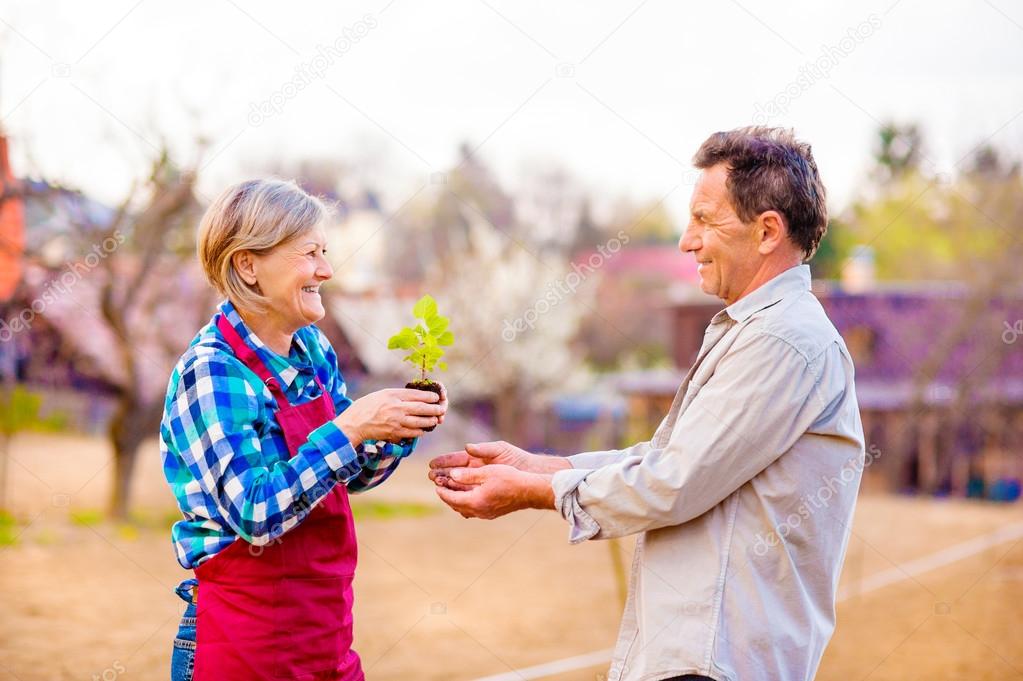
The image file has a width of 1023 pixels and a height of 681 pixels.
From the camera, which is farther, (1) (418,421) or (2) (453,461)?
(2) (453,461)

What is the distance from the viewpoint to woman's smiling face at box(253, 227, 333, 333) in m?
2.49

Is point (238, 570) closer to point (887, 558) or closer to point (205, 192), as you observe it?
point (205, 192)

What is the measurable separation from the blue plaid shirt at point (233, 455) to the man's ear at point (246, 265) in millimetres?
78

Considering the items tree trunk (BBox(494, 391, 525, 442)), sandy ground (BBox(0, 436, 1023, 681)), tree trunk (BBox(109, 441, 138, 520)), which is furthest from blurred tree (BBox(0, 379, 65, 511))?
tree trunk (BBox(494, 391, 525, 442))

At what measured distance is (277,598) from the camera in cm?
240

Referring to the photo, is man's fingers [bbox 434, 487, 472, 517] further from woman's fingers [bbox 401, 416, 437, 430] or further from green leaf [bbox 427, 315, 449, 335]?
green leaf [bbox 427, 315, 449, 335]

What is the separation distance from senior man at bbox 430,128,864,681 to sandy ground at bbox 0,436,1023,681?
4921 millimetres

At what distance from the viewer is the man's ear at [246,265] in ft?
8.17

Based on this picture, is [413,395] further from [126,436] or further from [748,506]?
[126,436]

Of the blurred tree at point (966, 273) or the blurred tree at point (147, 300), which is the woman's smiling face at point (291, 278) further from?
the blurred tree at point (966, 273)

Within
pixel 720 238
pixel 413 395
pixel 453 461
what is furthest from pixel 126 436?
pixel 720 238

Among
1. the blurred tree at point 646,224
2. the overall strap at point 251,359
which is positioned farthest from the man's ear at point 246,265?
the blurred tree at point 646,224

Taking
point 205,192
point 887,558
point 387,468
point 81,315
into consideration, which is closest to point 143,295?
point 81,315

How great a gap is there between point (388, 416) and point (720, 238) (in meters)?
0.86
